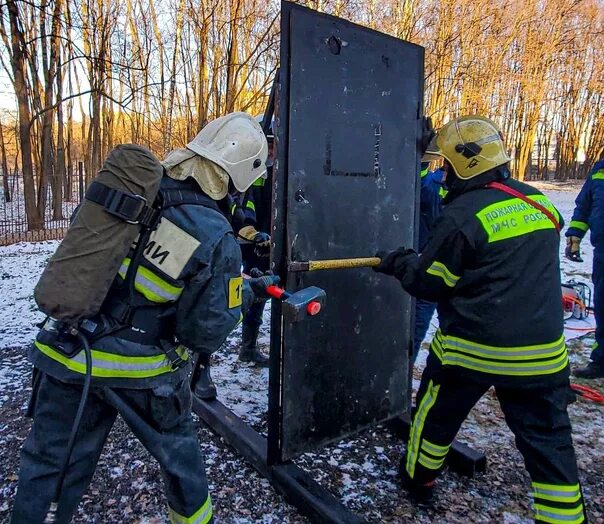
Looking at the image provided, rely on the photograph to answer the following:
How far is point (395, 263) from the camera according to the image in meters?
2.57

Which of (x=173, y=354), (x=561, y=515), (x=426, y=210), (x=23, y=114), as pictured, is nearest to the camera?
(x=173, y=354)

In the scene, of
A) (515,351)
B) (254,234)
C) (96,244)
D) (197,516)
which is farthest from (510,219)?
(254,234)

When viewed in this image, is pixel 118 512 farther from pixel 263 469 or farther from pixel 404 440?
pixel 404 440

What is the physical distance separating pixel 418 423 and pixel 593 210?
2.97 m

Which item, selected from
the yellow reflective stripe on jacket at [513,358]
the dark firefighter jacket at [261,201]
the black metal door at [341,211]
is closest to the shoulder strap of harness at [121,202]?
the black metal door at [341,211]

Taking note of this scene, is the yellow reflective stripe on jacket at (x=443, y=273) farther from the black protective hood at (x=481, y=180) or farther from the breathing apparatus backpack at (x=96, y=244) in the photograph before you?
the breathing apparatus backpack at (x=96, y=244)

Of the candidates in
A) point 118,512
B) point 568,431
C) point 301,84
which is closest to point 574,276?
point 568,431

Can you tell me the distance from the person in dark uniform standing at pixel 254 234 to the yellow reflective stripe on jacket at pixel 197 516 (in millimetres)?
1897

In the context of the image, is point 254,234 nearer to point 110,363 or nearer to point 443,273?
point 443,273

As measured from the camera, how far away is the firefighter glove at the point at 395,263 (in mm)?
2535

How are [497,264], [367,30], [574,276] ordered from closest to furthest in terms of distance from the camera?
[497,264], [367,30], [574,276]

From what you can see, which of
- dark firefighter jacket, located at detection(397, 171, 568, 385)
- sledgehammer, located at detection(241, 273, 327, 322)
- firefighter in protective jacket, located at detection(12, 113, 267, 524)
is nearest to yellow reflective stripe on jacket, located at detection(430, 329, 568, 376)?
dark firefighter jacket, located at detection(397, 171, 568, 385)

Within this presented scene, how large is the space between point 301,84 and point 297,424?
1809 mm

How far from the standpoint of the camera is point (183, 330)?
5.93 feet
